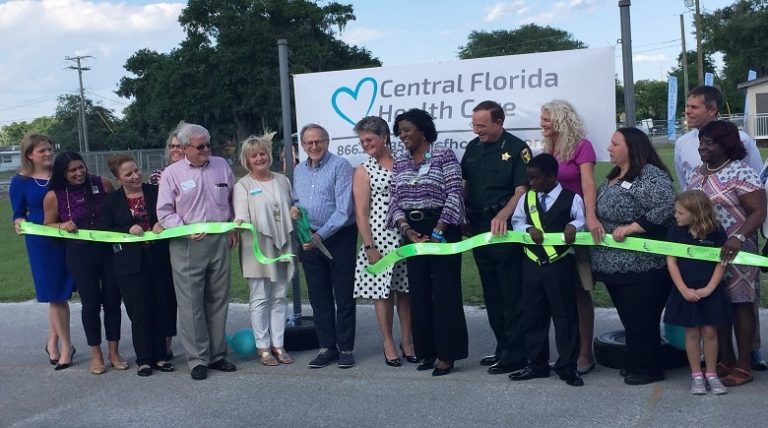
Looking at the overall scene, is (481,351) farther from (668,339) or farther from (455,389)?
(668,339)

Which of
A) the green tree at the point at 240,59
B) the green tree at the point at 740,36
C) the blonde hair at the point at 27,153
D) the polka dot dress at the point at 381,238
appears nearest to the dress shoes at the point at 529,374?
the polka dot dress at the point at 381,238

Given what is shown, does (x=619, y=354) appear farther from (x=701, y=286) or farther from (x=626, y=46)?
(x=626, y=46)

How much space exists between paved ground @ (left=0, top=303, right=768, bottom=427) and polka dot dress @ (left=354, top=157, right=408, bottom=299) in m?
0.60

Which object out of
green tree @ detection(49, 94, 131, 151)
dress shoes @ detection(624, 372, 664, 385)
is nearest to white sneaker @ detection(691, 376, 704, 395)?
dress shoes @ detection(624, 372, 664, 385)

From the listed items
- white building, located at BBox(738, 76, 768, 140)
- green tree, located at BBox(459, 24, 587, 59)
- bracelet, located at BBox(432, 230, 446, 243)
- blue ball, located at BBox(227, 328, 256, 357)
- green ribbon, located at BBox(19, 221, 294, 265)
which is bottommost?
blue ball, located at BBox(227, 328, 256, 357)

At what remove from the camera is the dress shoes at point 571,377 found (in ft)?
18.1

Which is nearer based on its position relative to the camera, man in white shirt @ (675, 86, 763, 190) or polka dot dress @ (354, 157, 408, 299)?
man in white shirt @ (675, 86, 763, 190)

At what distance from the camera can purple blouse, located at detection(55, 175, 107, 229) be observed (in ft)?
21.3

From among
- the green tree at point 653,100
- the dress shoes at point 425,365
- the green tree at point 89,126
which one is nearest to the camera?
the dress shoes at point 425,365

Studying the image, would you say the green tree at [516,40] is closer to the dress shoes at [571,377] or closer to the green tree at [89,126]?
the green tree at [89,126]

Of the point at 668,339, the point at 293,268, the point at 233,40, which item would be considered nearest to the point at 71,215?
the point at 293,268

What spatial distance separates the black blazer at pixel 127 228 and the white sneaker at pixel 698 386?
3914 mm

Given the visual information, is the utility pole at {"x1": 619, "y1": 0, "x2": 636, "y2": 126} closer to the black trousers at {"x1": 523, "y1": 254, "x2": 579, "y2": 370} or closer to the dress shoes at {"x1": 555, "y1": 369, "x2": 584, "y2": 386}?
the black trousers at {"x1": 523, "y1": 254, "x2": 579, "y2": 370}

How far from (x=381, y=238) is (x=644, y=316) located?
A: 1966 mm
